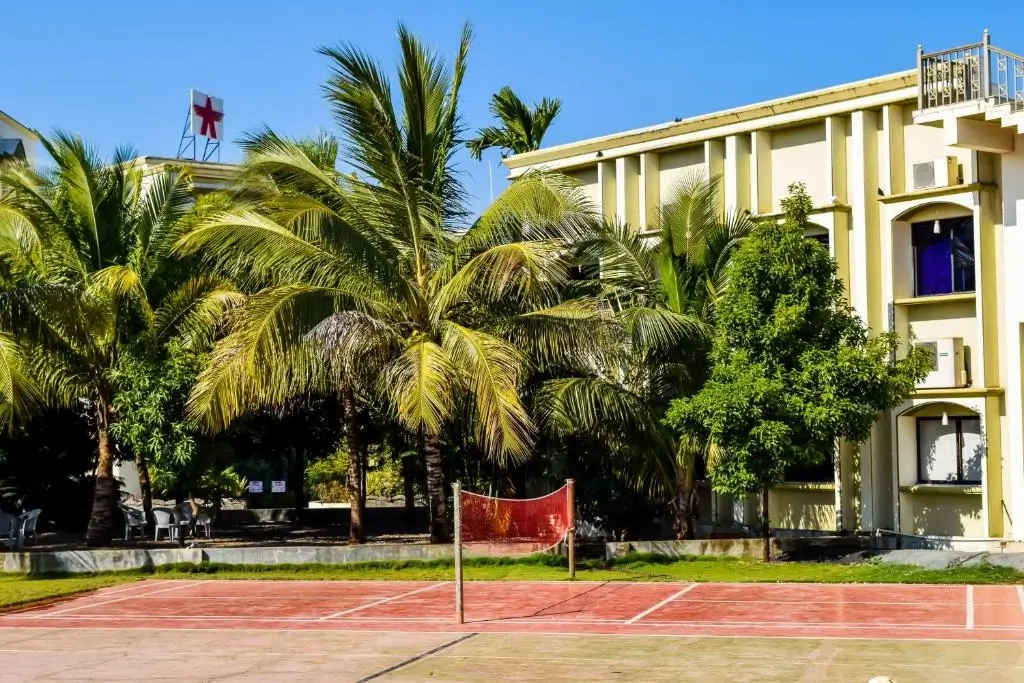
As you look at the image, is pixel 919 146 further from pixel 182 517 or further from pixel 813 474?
pixel 182 517

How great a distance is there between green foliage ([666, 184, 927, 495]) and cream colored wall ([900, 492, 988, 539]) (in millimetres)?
3405

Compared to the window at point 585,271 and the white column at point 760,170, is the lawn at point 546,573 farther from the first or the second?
the white column at point 760,170

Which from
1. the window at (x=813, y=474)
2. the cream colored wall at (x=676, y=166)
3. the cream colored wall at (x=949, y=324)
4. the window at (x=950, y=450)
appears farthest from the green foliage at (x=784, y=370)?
the cream colored wall at (x=676, y=166)

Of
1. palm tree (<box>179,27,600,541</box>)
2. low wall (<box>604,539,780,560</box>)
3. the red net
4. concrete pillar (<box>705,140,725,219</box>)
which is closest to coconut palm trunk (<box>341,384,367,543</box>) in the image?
palm tree (<box>179,27,600,541</box>)

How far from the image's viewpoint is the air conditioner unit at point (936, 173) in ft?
83.5

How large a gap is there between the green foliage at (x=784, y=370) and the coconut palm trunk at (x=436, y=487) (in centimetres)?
454

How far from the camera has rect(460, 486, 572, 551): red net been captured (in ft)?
78.7

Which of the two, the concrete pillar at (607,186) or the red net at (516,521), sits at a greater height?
the concrete pillar at (607,186)

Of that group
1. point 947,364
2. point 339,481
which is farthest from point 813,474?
point 339,481

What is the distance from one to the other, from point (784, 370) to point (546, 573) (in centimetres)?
554

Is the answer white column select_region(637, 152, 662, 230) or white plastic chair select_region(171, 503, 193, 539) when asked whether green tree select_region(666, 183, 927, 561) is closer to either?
white column select_region(637, 152, 662, 230)

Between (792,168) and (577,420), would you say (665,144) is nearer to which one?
(792,168)

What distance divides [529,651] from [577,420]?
29.1 feet

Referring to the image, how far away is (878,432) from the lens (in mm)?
26812
